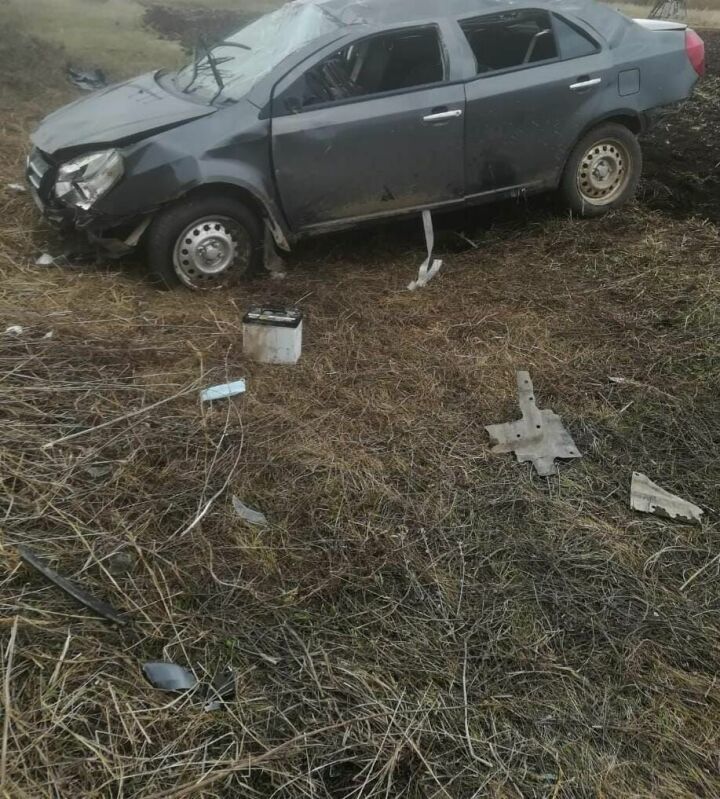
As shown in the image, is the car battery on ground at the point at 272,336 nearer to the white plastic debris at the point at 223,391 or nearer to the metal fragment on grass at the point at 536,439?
the white plastic debris at the point at 223,391

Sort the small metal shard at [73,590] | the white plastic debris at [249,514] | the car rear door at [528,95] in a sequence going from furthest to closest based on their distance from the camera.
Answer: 1. the car rear door at [528,95]
2. the white plastic debris at [249,514]
3. the small metal shard at [73,590]

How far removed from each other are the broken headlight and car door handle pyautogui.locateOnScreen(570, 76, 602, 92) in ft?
10.4

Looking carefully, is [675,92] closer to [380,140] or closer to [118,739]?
[380,140]

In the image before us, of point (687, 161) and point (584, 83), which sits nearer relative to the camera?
point (584, 83)

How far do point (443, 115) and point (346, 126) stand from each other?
0.69 meters

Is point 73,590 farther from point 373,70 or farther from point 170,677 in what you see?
point 373,70

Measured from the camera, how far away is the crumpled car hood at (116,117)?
4191 millimetres

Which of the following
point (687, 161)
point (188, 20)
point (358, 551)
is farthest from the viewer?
point (188, 20)

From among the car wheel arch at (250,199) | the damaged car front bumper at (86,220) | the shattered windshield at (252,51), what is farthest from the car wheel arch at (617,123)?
the damaged car front bumper at (86,220)

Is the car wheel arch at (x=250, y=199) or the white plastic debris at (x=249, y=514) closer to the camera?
the white plastic debris at (x=249, y=514)

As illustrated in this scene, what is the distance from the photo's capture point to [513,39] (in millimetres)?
5039

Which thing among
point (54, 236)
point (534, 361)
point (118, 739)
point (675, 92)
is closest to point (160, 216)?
point (54, 236)

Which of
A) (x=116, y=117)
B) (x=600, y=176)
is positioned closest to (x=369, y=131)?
(x=116, y=117)

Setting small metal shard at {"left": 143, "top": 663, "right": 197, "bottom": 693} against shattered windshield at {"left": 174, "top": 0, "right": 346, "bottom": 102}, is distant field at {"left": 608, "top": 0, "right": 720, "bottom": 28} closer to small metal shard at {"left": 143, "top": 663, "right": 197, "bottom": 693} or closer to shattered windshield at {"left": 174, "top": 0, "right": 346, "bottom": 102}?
shattered windshield at {"left": 174, "top": 0, "right": 346, "bottom": 102}
